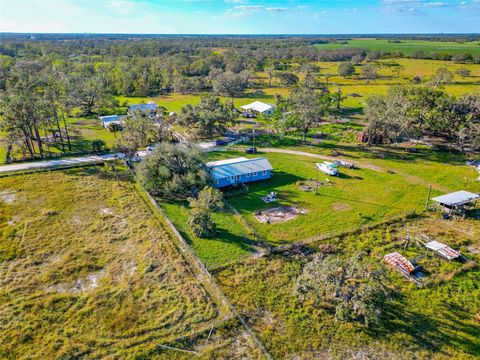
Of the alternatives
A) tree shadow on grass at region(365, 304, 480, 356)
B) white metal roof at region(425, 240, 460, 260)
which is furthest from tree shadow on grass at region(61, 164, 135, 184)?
white metal roof at region(425, 240, 460, 260)

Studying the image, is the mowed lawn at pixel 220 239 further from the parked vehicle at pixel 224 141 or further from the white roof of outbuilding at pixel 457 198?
the parked vehicle at pixel 224 141

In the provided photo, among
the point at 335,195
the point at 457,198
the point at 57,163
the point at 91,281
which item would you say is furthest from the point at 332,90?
the point at 91,281

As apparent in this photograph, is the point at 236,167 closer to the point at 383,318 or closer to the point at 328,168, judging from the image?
the point at 328,168

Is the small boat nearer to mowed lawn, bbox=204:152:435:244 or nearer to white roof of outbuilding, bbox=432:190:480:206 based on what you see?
mowed lawn, bbox=204:152:435:244

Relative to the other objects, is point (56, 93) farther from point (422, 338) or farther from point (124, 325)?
point (422, 338)

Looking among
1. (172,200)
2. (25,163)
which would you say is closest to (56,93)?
(25,163)
